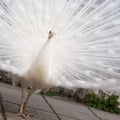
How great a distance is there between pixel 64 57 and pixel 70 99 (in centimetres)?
235

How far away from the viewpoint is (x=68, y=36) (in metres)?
3.43

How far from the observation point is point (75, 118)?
4.12 meters

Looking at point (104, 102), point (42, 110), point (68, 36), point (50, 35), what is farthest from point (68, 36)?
point (104, 102)

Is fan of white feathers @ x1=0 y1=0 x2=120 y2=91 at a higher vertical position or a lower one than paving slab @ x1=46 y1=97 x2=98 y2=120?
higher

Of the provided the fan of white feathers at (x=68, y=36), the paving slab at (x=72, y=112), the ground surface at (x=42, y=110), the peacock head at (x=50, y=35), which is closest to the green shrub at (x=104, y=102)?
the ground surface at (x=42, y=110)

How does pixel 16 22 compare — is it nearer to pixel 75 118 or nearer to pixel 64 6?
pixel 64 6

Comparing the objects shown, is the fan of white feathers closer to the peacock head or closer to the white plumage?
the white plumage

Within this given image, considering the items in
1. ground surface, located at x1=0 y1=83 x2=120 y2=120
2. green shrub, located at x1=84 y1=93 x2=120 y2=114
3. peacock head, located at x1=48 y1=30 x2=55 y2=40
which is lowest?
ground surface, located at x1=0 y1=83 x2=120 y2=120

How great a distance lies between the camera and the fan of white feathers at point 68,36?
3.34 metres

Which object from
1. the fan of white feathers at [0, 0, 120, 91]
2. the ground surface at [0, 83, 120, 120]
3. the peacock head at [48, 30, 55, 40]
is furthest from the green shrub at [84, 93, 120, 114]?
the peacock head at [48, 30, 55, 40]

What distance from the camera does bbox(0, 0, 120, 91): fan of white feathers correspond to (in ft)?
10.9

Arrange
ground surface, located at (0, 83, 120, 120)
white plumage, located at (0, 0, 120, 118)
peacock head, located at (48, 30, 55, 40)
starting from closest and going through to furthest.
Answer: peacock head, located at (48, 30, 55, 40) < white plumage, located at (0, 0, 120, 118) < ground surface, located at (0, 83, 120, 120)

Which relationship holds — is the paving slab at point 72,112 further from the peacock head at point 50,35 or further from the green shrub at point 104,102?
the peacock head at point 50,35

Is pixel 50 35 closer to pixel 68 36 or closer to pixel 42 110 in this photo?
pixel 68 36
